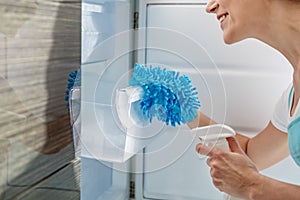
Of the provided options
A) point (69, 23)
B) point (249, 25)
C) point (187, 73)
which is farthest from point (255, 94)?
point (69, 23)

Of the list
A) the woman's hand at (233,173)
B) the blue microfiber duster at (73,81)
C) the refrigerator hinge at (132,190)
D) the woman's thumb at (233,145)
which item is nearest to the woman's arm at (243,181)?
the woman's hand at (233,173)

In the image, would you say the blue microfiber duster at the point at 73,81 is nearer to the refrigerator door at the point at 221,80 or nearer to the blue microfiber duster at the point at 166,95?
the blue microfiber duster at the point at 166,95

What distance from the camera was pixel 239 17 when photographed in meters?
1.03

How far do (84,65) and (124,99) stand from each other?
0.14 meters

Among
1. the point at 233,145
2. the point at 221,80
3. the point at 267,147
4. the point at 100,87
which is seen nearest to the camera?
the point at 100,87

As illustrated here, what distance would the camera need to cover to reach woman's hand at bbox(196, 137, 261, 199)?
3.37 feet

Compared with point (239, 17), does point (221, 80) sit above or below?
below

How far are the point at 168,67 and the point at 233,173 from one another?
366 millimetres

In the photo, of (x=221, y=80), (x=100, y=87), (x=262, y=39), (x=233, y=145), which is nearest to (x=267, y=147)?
(x=233, y=145)

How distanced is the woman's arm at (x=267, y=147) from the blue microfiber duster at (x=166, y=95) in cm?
32

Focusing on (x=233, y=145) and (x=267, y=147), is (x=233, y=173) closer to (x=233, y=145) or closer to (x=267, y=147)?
(x=233, y=145)

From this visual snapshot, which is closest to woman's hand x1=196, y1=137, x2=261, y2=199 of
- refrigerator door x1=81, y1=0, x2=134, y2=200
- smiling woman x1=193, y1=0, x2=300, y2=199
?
smiling woman x1=193, y1=0, x2=300, y2=199

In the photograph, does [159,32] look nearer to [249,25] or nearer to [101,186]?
[249,25]

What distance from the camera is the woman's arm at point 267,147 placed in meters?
1.32
